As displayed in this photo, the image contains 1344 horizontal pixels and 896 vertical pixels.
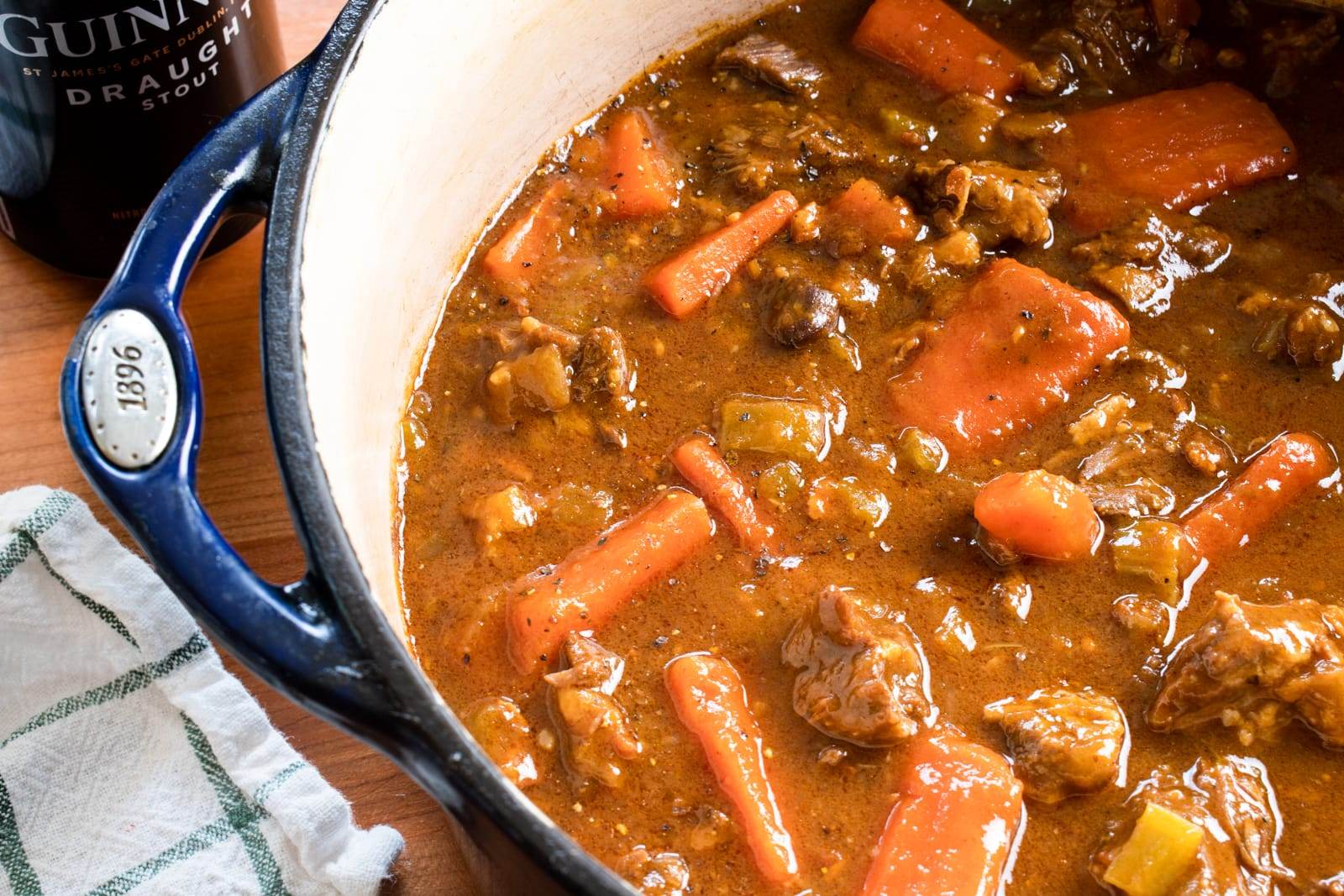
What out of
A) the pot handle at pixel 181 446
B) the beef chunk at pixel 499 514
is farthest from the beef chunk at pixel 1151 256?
the pot handle at pixel 181 446

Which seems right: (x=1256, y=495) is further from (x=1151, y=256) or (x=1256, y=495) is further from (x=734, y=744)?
(x=734, y=744)

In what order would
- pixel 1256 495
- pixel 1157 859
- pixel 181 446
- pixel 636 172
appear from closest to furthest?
pixel 181 446 < pixel 1157 859 < pixel 1256 495 < pixel 636 172

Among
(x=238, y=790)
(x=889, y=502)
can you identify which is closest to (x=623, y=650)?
(x=889, y=502)

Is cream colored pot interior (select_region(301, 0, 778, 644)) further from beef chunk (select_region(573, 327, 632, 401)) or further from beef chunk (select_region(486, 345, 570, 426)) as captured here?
beef chunk (select_region(573, 327, 632, 401))

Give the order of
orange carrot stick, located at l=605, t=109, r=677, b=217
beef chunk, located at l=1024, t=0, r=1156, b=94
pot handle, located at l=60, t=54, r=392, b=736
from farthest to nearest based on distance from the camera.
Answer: beef chunk, located at l=1024, t=0, r=1156, b=94 < orange carrot stick, located at l=605, t=109, r=677, b=217 < pot handle, located at l=60, t=54, r=392, b=736

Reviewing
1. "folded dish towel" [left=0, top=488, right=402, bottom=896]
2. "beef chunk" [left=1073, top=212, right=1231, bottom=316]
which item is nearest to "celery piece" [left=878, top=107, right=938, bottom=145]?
"beef chunk" [left=1073, top=212, right=1231, bottom=316]

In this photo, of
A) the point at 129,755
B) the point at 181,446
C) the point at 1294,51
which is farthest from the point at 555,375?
the point at 1294,51

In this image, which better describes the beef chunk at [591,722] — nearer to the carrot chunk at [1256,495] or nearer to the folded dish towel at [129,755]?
the folded dish towel at [129,755]
